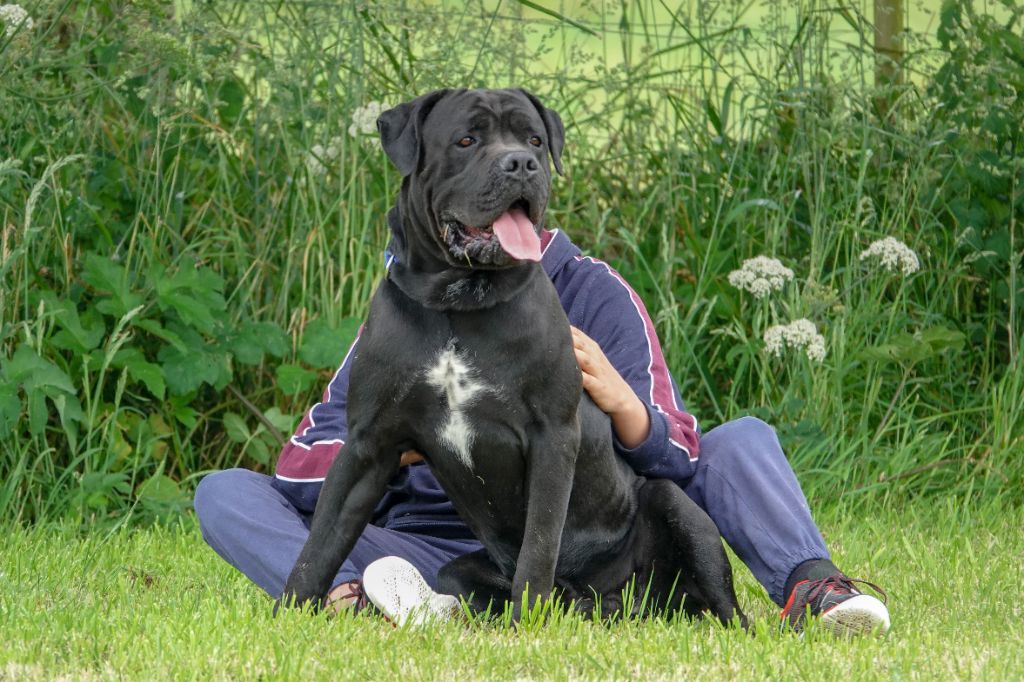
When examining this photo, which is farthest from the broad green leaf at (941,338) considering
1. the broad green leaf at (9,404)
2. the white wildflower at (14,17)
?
the white wildflower at (14,17)

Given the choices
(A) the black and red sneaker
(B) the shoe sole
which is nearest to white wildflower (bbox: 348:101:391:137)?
(A) the black and red sneaker

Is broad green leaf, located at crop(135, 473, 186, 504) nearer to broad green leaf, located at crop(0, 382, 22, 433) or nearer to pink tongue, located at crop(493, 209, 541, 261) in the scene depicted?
broad green leaf, located at crop(0, 382, 22, 433)

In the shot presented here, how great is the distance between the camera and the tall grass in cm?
479

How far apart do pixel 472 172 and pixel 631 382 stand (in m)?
0.92

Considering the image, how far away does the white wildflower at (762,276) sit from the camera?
4.87m

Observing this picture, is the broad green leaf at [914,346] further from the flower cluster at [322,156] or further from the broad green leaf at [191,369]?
the broad green leaf at [191,369]

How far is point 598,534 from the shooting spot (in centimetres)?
329

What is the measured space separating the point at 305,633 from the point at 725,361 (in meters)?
3.01

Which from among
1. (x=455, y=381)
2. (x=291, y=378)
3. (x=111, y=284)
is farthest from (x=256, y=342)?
(x=455, y=381)

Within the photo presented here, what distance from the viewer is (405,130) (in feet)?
10.2

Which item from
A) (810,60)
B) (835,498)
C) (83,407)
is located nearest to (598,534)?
(835,498)

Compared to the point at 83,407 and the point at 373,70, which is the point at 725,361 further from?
the point at 83,407

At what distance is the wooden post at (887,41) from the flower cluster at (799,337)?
4.78 feet

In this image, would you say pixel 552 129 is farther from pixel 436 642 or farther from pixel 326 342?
pixel 326 342
